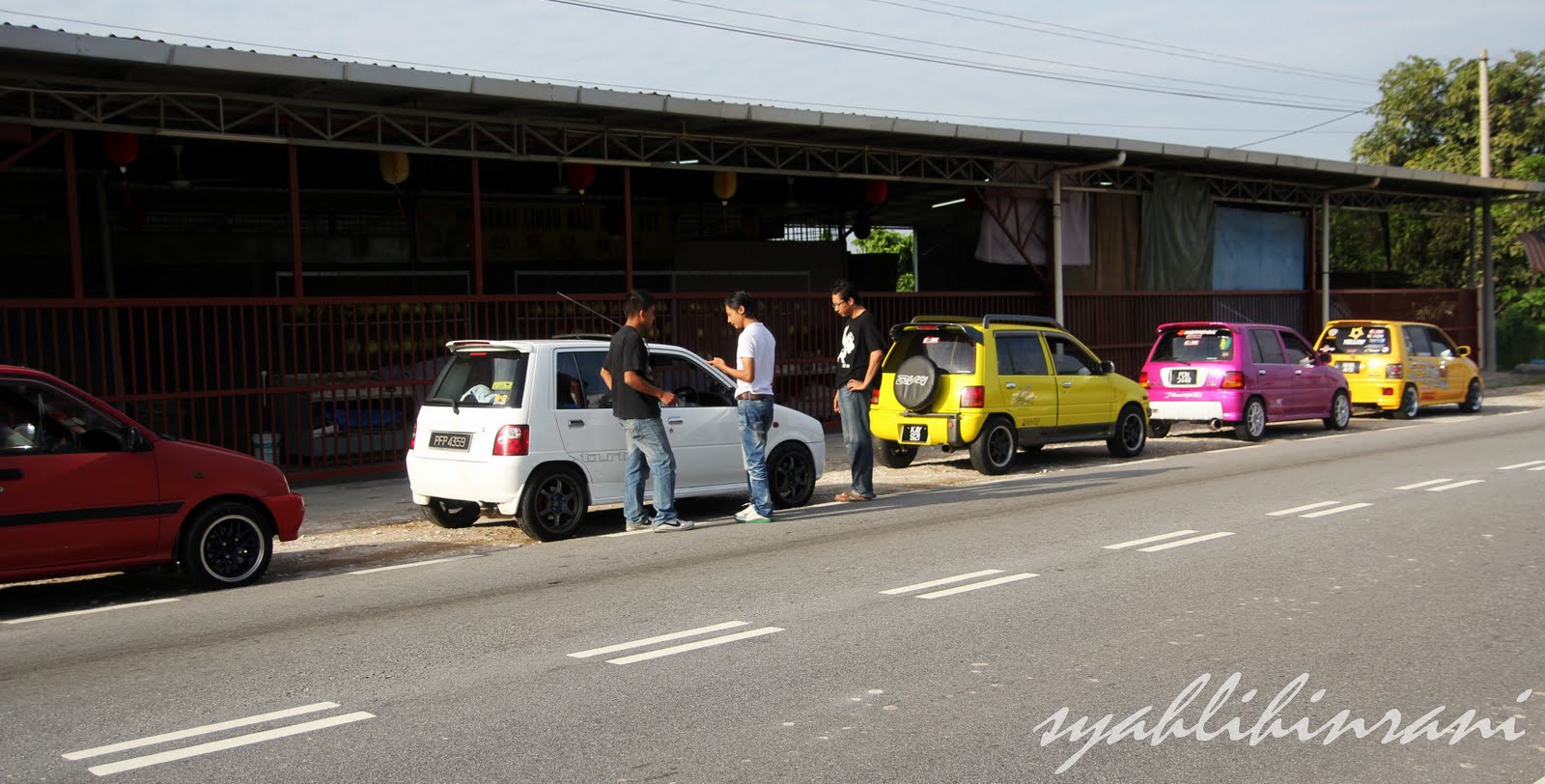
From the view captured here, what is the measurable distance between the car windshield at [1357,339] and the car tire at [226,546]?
18.7 m

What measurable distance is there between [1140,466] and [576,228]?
13.2 meters

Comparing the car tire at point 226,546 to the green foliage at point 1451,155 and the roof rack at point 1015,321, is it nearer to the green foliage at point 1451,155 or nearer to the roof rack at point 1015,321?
the roof rack at point 1015,321

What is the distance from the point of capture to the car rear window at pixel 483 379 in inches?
400

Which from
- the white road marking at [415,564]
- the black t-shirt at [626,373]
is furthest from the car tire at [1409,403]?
the white road marking at [415,564]

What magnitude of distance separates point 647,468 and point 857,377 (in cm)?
255

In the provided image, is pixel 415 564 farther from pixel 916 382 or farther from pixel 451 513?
pixel 916 382

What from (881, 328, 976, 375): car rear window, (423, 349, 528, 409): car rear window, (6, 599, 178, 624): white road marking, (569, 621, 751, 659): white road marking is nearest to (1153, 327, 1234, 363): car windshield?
(881, 328, 976, 375): car rear window

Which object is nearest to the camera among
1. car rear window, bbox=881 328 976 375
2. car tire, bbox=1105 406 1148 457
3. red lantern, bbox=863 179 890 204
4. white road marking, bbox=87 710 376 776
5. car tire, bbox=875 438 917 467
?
white road marking, bbox=87 710 376 776

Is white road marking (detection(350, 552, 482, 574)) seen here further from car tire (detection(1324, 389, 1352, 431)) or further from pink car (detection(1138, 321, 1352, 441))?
car tire (detection(1324, 389, 1352, 431))

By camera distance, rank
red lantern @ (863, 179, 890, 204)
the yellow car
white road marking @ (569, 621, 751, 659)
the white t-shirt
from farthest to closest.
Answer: the yellow car, red lantern @ (863, 179, 890, 204), the white t-shirt, white road marking @ (569, 621, 751, 659)

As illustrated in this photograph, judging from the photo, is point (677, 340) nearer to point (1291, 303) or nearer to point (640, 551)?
point (640, 551)

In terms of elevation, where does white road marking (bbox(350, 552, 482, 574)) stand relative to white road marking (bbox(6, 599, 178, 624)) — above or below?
below

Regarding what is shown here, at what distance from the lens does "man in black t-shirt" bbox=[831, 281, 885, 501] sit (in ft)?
39.8

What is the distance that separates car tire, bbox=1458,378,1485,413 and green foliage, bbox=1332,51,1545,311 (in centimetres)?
1372
